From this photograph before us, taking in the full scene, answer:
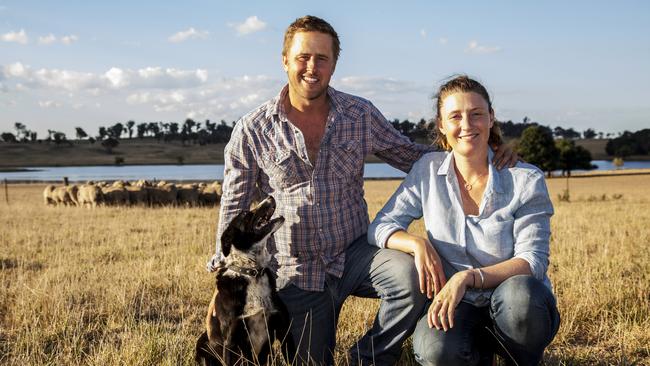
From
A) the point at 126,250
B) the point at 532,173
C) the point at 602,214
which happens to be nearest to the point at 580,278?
the point at 532,173

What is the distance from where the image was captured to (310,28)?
4684 millimetres

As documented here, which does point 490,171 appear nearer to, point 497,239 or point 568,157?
point 497,239

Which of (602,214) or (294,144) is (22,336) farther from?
(602,214)

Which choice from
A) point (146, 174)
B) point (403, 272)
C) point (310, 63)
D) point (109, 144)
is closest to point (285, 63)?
point (310, 63)

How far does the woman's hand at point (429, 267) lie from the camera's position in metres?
4.02

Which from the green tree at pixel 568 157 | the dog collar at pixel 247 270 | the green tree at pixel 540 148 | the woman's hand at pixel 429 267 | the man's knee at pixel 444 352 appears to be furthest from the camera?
the green tree at pixel 568 157

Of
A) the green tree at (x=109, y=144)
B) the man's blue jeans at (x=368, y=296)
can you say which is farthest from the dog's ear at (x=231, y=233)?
the green tree at (x=109, y=144)

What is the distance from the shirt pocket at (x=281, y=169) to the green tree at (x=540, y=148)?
5920cm

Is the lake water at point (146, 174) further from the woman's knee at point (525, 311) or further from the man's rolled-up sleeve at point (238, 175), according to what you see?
the woman's knee at point (525, 311)

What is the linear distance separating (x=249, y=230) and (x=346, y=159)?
988mm

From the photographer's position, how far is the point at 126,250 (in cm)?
1059

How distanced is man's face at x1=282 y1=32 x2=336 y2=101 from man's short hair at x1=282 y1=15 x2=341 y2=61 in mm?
35

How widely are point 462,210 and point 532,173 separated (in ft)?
1.75

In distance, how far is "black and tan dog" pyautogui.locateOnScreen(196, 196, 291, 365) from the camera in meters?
4.36
